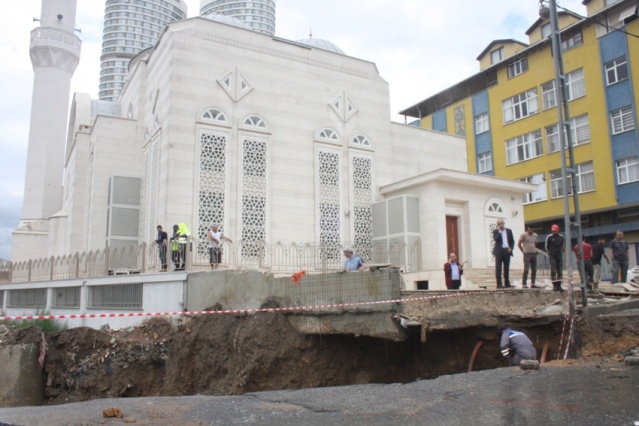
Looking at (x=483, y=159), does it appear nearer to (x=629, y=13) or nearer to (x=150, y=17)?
(x=629, y=13)

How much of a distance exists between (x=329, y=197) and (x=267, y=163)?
245 centimetres

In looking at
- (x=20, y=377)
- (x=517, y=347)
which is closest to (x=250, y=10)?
(x=20, y=377)

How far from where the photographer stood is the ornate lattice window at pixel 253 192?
1620 cm

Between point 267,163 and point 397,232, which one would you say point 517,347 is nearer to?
point 397,232

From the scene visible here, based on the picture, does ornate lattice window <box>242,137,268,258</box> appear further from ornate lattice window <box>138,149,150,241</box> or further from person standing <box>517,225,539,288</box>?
person standing <box>517,225,539,288</box>

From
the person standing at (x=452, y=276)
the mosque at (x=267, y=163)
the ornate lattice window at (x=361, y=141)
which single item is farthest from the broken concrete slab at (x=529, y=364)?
the ornate lattice window at (x=361, y=141)

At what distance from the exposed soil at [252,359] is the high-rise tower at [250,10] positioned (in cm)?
6205

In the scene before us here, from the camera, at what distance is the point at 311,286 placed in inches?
409

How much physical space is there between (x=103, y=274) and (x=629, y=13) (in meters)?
24.6

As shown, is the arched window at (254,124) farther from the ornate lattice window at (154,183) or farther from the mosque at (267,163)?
the ornate lattice window at (154,183)

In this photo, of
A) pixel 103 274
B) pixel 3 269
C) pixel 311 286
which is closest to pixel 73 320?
pixel 103 274

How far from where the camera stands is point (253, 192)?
1658 centimetres

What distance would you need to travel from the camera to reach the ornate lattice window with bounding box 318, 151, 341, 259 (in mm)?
17625

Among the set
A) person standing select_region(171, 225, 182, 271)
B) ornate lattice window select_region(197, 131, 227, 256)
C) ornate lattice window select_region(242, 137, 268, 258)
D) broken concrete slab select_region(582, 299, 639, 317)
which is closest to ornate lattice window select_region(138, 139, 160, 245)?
ornate lattice window select_region(197, 131, 227, 256)
